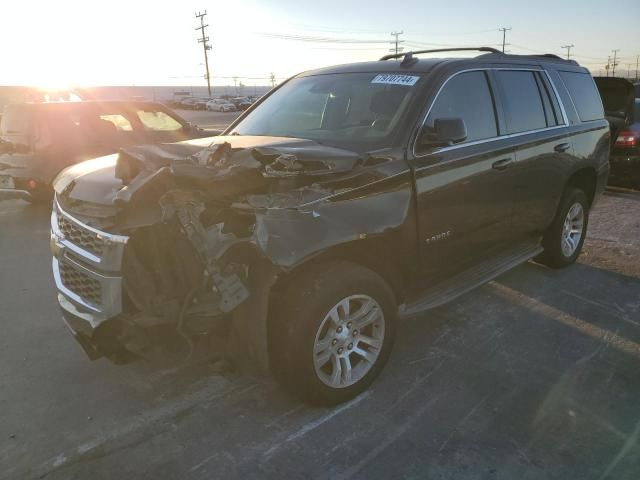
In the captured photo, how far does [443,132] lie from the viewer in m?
3.19

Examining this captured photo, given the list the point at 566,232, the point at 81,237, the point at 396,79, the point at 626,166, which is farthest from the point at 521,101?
the point at 626,166

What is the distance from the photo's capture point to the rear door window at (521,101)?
4.11m

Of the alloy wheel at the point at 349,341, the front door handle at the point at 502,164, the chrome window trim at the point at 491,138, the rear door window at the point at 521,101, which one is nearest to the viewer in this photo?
the alloy wheel at the point at 349,341

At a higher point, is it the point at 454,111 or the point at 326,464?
the point at 454,111

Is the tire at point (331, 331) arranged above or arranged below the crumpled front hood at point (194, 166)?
below

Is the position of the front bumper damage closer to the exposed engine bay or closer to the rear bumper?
the exposed engine bay

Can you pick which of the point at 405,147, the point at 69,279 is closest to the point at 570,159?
the point at 405,147

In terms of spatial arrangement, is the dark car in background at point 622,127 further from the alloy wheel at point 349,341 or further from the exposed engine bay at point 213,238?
the exposed engine bay at point 213,238

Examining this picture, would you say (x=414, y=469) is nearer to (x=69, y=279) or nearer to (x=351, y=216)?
(x=351, y=216)

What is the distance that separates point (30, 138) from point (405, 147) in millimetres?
6788

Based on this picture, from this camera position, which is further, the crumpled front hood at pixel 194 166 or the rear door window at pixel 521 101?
the rear door window at pixel 521 101

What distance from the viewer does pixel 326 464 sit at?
99.9 inches

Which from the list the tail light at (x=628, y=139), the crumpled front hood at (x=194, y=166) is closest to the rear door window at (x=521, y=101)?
the crumpled front hood at (x=194, y=166)

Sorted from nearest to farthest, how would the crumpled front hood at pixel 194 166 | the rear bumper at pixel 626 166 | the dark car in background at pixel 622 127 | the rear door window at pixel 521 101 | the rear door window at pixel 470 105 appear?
the crumpled front hood at pixel 194 166 → the rear door window at pixel 470 105 → the rear door window at pixel 521 101 → the dark car in background at pixel 622 127 → the rear bumper at pixel 626 166
